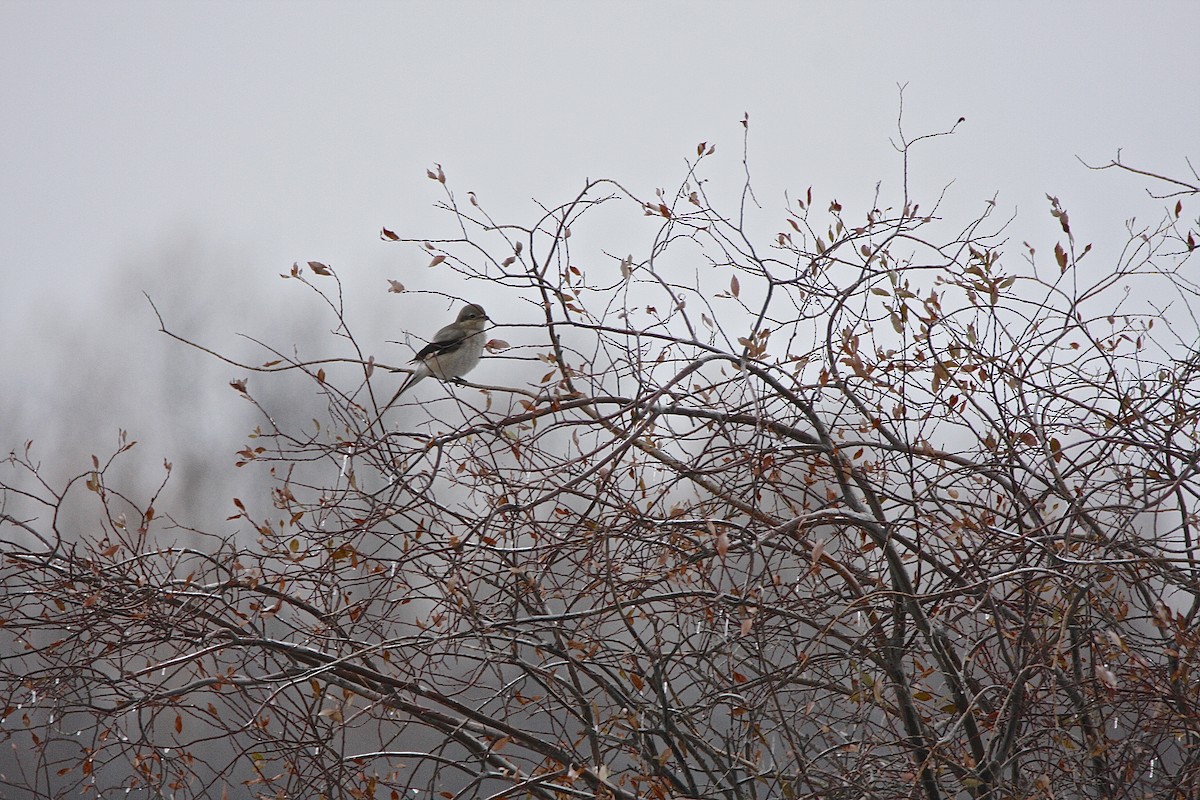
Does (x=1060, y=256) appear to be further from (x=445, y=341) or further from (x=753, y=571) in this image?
(x=445, y=341)

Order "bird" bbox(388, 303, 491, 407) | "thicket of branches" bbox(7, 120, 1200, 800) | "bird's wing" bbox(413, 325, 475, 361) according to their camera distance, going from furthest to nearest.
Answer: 1. "bird" bbox(388, 303, 491, 407)
2. "bird's wing" bbox(413, 325, 475, 361)
3. "thicket of branches" bbox(7, 120, 1200, 800)

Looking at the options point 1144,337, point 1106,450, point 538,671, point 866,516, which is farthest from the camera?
point 1144,337

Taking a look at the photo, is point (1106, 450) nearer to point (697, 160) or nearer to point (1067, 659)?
point (1067, 659)

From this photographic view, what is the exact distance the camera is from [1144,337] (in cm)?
364

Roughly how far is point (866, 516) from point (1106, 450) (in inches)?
34.8

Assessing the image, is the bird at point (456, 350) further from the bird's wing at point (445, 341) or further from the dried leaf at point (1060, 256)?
the dried leaf at point (1060, 256)

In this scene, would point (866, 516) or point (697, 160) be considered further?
point (697, 160)

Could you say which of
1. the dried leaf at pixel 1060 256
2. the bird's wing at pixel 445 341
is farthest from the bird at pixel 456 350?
the dried leaf at pixel 1060 256

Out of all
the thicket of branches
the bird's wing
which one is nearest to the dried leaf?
the thicket of branches

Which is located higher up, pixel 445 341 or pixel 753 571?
pixel 445 341

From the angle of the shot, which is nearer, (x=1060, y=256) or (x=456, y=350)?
(x=1060, y=256)

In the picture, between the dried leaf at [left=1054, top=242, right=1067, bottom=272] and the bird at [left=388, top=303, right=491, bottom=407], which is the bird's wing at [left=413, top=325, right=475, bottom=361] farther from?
the dried leaf at [left=1054, top=242, right=1067, bottom=272]

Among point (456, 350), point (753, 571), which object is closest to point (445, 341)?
point (456, 350)

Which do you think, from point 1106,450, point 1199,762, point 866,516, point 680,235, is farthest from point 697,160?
point 1199,762
